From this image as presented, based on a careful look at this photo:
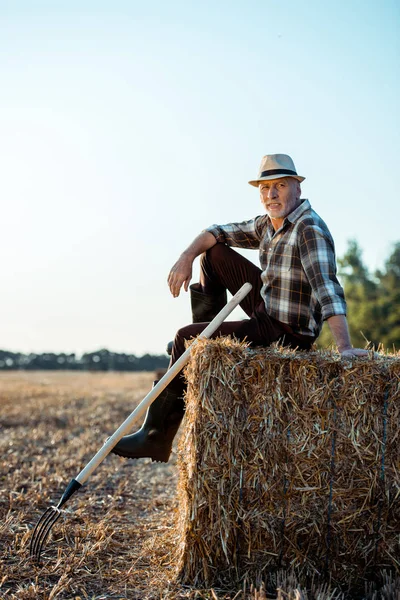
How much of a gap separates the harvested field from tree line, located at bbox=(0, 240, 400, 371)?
930 inches

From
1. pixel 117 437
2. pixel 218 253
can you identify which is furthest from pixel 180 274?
pixel 117 437

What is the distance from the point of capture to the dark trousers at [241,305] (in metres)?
4.63

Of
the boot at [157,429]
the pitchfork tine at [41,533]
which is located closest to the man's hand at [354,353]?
the boot at [157,429]

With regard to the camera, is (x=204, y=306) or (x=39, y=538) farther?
(x=204, y=306)

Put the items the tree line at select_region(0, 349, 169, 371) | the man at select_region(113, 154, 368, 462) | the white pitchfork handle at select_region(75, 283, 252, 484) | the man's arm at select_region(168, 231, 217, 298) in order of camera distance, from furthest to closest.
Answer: the tree line at select_region(0, 349, 169, 371), the man's arm at select_region(168, 231, 217, 298), the man at select_region(113, 154, 368, 462), the white pitchfork handle at select_region(75, 283, 252, 484)

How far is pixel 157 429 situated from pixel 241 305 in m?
1.18

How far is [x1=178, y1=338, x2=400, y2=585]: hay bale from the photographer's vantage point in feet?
12.7

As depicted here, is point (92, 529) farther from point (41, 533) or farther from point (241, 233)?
point (241, 233)

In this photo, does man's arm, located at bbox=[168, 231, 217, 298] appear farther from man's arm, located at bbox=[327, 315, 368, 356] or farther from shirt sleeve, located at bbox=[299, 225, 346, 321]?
man's arm, located at bbox=[327, 315, 368, 356]

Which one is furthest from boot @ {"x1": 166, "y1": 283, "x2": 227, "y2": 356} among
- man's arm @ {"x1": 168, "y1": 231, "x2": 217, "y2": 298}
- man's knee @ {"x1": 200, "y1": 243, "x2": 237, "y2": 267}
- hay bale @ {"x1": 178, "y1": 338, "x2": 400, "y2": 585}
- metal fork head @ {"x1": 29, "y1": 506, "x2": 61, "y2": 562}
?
metal fork head @ {"x1": 29, "y1": 506, "x2": 61, "y2": 562}

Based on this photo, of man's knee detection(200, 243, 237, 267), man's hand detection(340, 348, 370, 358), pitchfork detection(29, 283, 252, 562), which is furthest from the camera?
man's knee detection(200, 243, 237, 267)

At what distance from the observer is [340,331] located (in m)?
4.13

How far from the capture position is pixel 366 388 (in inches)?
155

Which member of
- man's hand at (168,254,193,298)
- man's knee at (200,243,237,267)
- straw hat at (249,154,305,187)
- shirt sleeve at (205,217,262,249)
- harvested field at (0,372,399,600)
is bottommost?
harvested field at (0,372,399,600)
